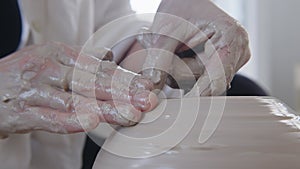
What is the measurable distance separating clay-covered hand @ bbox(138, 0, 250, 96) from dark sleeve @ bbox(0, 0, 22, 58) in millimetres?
359

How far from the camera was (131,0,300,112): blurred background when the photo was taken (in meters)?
2.29

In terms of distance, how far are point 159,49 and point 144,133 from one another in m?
0.14

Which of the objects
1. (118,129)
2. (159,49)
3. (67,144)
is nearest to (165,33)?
(159,49)

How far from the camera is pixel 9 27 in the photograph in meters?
0.93

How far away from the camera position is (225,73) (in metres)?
0.61

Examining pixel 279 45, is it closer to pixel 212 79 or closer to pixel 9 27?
pixel 9 27

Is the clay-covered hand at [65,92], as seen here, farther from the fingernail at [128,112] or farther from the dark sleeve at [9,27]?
the dark sleeve at [9,27]

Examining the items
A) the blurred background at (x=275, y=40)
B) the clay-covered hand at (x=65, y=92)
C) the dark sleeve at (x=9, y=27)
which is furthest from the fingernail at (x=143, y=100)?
the blurred background at (x=275, y=40)

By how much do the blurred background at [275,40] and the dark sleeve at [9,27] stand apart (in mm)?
A: 1505

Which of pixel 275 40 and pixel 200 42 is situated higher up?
pixel 200 42

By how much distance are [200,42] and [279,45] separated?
177cm

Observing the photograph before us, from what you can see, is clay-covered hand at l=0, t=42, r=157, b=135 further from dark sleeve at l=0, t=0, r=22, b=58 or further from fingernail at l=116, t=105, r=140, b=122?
dark sleeve at l=0, t=0, r=22, b=58

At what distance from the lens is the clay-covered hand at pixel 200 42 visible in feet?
1.98

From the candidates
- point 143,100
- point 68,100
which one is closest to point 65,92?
point 68,100
